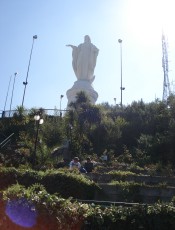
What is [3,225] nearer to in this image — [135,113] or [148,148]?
[148,148]

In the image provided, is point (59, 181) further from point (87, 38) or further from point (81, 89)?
point (87, 38)

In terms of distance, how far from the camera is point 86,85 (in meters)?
43.3

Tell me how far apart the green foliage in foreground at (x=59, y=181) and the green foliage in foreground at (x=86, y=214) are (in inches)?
188

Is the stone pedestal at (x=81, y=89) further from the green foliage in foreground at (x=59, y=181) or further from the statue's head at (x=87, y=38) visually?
the green foliage in foreground at (x=59, y=181)

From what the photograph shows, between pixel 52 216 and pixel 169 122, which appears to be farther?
pixel 169 122

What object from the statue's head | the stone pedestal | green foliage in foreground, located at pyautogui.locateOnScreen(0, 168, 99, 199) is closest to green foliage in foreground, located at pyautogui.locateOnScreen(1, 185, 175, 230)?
green foliage in foreground, located at pyautogui.locateOnScreen(0, 168, 99, 199)

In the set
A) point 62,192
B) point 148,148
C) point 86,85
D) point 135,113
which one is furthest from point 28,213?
point 86,85

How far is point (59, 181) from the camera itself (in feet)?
46.4

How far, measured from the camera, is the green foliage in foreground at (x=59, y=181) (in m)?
13.8

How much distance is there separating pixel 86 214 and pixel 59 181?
5.90 metres

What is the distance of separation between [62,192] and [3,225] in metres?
6.75

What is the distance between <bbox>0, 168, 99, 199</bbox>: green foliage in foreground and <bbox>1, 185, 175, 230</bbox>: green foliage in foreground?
4.78 m

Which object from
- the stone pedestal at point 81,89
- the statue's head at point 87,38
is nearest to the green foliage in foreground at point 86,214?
the stone pedestal at point 81,89

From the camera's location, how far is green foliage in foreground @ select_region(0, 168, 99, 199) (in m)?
13.8
